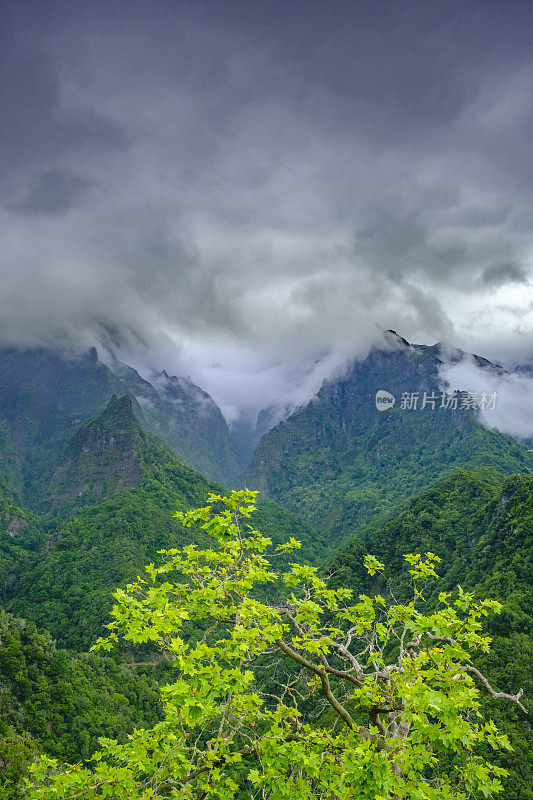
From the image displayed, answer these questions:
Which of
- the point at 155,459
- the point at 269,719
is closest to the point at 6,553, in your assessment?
the point at 155,459

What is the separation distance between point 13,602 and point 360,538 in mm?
81007

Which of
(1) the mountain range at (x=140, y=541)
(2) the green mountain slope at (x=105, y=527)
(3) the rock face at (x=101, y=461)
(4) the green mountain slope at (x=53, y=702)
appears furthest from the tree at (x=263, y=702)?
(3) the rock face at (x=101, y=461)

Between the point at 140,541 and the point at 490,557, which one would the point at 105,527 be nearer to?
the point at 140,541

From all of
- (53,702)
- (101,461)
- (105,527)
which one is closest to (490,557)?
(53,702)

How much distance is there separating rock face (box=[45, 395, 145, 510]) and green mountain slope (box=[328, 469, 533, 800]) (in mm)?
84049

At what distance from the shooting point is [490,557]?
6009 cm

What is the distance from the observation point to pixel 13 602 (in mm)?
91188

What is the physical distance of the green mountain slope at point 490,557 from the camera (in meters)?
35.6

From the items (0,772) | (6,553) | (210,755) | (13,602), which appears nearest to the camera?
(210,755)

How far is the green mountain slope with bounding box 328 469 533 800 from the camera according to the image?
3562 centimetres

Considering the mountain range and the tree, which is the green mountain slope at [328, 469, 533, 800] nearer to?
the mountain range

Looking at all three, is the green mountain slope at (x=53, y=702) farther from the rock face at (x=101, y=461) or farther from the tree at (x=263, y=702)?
the rock face at (x=101, y=461)

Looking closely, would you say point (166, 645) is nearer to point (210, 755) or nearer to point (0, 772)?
point (210, 755)

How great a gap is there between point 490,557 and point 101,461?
136257 millimetres
